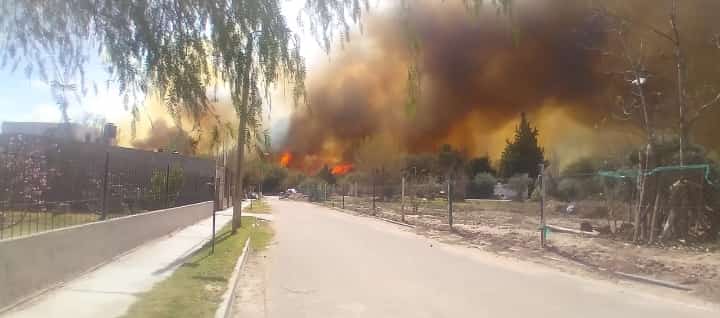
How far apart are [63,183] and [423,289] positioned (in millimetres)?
6321

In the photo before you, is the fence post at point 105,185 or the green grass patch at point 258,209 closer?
the fence post at point 105,185

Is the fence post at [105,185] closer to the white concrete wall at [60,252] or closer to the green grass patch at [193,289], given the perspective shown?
the white concrete wall at [60,252]

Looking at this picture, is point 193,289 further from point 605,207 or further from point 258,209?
point 258,209

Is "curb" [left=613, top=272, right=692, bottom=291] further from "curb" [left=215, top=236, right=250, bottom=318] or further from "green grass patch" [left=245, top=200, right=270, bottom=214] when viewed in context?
"green grass patch" [left=245, top=200, right=270, bottom=214]

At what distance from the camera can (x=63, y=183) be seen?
11.3m

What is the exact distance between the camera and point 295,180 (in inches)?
4402

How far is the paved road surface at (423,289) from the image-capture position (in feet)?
28.5

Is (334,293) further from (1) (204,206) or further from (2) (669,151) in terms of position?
(1) (204,206)

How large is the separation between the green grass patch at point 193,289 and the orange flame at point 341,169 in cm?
7031

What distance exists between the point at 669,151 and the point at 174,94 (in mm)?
18186

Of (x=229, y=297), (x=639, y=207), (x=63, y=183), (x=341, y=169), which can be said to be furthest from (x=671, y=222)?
(x=341, y=169)

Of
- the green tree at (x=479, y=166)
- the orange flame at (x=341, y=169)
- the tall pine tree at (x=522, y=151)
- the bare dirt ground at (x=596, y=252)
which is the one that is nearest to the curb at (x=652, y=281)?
the bare dirt ground at (x=596, y=252)

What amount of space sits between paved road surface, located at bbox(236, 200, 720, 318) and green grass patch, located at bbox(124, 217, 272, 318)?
→ 1.44 ft

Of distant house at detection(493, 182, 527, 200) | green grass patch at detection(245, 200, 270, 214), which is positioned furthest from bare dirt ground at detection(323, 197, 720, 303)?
green grass patch at detection(245, 200, 270, 214)
